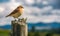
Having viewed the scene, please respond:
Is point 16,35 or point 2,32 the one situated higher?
point 16,35

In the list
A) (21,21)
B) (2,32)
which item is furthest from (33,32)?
(21,21)

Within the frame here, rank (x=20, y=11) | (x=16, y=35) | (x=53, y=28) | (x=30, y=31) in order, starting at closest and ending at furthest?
(x=16, y=35) < (x=20, y=11) < (x=30, y=31) < (x=53, y=28)

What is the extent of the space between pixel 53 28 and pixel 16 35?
2.49m

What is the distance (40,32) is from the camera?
3773 millimetres

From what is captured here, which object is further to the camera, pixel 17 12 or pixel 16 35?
pixel 17 12

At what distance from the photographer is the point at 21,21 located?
1.53m

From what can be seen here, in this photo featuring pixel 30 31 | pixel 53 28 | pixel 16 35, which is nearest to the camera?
pixel 16 35

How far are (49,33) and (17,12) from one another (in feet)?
6.64

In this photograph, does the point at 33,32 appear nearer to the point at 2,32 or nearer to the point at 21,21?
the point at 2,32

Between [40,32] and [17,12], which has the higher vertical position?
[17,12]

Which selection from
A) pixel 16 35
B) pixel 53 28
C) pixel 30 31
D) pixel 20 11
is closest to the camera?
pixel 16 35

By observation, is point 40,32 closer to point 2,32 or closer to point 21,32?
point 2,32

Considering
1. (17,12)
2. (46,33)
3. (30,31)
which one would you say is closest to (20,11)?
(17,12)

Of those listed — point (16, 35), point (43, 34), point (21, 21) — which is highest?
point (21, 21)
